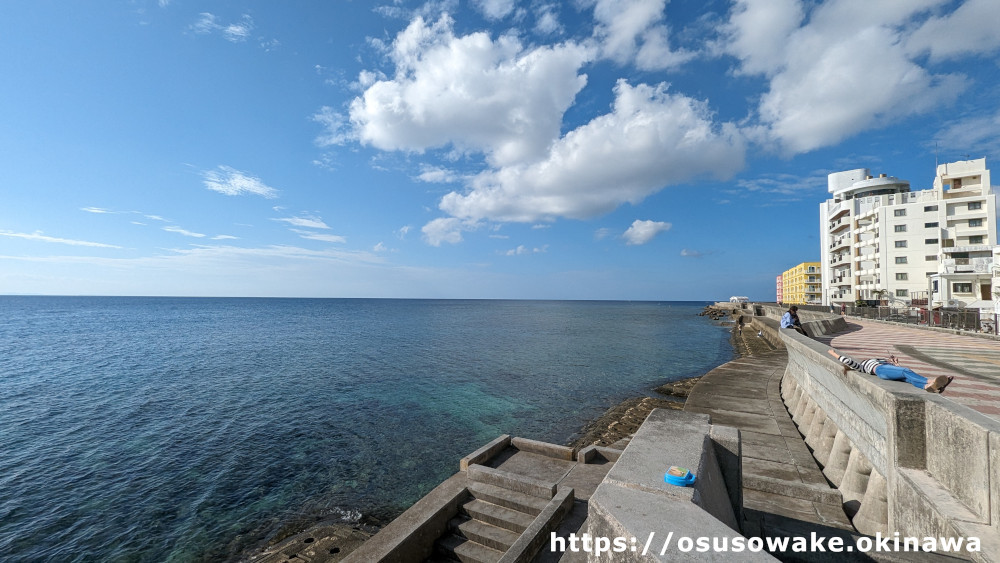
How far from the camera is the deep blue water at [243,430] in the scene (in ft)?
32.8

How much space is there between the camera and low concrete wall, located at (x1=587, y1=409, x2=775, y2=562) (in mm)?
2459

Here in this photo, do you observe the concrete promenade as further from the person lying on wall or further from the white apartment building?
the white apartment building

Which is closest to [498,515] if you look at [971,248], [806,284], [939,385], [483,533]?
[483,533]

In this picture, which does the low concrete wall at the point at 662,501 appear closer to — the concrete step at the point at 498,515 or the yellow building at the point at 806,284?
the concrete step at the point at 498,515

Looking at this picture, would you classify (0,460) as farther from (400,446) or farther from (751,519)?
(751,519)

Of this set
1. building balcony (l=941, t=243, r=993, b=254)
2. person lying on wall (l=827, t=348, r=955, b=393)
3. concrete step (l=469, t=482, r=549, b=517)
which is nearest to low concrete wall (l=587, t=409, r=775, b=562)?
concrete step (l=469, t=482, r=549, b=517)

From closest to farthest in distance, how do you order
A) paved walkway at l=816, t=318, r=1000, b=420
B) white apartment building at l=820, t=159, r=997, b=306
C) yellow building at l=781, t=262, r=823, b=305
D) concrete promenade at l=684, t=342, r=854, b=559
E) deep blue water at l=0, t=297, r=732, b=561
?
concrete promenade at l=684, t=342, r=854, b=559 → paved walkway at l=816, t=318, r=1000, b=420 → deep blue water at l=0, t=297, r=732, b=561 → white apartment building at l=820, t=159, r=997, b=306 → yellow building at l=781, t=262, r=823, b=305

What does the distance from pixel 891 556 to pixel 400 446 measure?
1372 cm

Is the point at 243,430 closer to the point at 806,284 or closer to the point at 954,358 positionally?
the point at 954,358

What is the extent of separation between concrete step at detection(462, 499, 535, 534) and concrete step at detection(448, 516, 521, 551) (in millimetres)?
70

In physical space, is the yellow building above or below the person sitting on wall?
above

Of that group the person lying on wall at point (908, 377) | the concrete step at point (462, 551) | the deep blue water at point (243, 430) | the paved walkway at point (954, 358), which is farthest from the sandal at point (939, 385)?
the deep blue water at point (243, 430)

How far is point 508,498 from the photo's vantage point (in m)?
6.99

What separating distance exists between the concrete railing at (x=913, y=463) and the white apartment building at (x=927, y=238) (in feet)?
147
